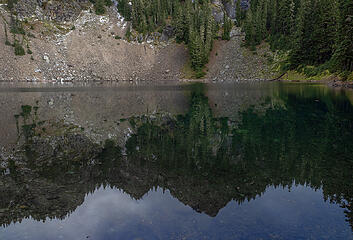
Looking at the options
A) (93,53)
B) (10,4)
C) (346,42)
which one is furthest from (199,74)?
(10,4)

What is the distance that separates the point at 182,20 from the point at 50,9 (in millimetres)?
59435

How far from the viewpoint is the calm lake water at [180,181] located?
8.30m

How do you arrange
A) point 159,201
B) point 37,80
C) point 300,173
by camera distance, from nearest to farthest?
point 159,201 → point 300,173 → point 37,80

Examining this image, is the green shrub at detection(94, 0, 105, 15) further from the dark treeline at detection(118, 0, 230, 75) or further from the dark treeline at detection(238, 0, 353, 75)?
the dark treeline at detection(238, 0, 353, 75)

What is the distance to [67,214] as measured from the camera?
930 centimetres

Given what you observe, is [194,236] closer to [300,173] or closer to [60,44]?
[300,173]

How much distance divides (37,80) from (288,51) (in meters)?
95.0

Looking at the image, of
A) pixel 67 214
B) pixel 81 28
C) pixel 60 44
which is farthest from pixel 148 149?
pixel 81 28

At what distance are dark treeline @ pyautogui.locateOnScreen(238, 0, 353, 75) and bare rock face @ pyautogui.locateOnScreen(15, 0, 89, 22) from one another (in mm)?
78985

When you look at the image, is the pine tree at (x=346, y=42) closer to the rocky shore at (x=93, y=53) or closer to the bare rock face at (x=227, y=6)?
the rocky shore at (x=93, y=53)

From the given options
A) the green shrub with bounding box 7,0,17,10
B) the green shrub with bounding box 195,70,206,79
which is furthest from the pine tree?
the green shrub with bounding box 7,0,17,10

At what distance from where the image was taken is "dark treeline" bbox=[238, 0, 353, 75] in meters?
60.6

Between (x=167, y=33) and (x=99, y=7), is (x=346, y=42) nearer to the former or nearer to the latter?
(x=167, y=33)

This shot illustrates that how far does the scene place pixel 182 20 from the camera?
12300cm
